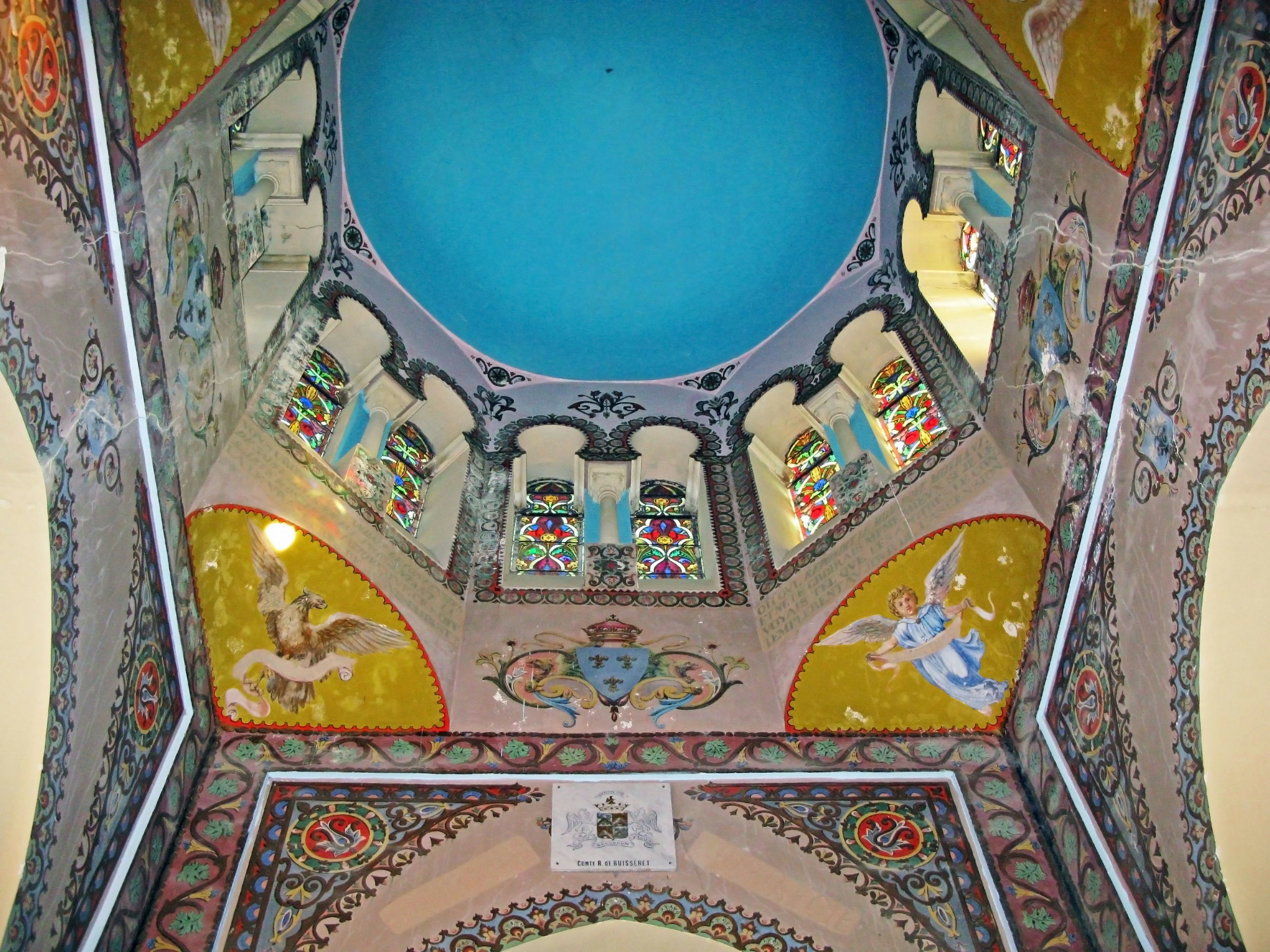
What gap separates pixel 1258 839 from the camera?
5.61 metres

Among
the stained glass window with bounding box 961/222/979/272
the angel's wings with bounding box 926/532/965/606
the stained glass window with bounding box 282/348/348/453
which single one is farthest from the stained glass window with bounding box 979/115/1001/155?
the stained glass window with bounding box 282/348/348/453

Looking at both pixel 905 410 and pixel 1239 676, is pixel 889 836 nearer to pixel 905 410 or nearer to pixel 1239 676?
pixel 1239 676

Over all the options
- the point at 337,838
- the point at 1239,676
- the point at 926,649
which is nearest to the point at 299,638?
the point at 337,838

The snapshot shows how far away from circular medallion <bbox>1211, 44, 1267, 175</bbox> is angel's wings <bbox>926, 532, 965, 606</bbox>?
309cm

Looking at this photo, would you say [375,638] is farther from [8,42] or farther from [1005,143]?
[1005,143]

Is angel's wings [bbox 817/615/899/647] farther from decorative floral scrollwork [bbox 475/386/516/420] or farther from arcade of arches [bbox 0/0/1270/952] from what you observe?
decorative floral scrollwork [bbox 475/386/516/420]

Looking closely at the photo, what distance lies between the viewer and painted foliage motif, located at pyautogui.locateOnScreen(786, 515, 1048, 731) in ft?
25.4

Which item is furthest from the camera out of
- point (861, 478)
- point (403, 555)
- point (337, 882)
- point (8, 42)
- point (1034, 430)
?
point (861, 478)

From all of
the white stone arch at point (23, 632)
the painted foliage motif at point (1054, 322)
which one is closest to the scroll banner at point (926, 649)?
the painted foliage motif at point (1054, 322)

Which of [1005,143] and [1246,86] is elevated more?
[1005,143]

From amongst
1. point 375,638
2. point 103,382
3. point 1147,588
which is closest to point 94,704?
point 103,382

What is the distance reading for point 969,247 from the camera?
966 centimetres

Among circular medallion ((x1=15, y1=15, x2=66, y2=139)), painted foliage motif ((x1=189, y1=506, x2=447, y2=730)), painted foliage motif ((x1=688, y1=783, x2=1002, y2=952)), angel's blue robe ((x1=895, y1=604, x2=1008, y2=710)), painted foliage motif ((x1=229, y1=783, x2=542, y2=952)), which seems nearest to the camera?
circular medallion ((x1=15, y1=15, x2=66, y2=139))

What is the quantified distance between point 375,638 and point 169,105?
339 centimetres
